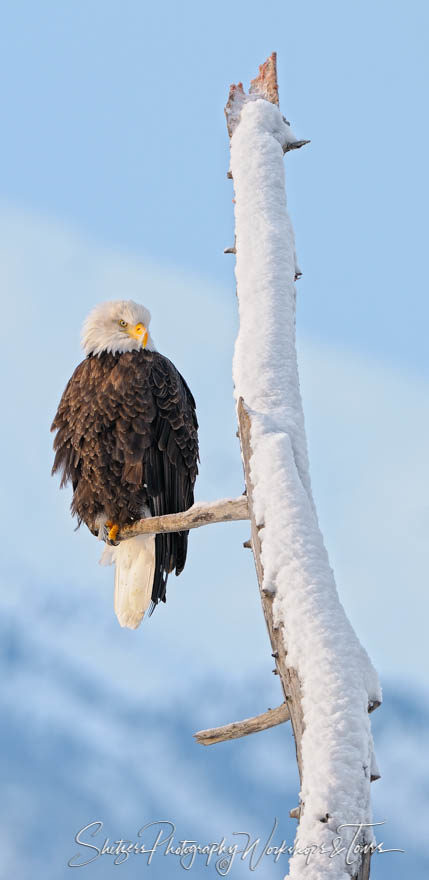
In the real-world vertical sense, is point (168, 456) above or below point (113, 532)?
above

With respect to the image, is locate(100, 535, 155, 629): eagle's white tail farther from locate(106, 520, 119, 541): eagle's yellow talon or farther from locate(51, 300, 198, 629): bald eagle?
locate(106, 520, 119, 541): eagle's yellow talon

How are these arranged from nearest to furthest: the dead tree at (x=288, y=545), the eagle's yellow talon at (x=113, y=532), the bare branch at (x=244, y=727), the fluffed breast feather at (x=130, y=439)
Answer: the dead tree at (x=288, y=545), the bare branch at (x=244, y=727), the fluffed breast feather at (x=130, y=439), the eagle's yellow talon at (x=113, y=532)

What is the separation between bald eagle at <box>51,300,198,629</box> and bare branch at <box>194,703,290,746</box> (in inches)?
76.2

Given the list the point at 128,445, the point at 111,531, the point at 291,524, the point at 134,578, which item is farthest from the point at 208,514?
the point at 134,578

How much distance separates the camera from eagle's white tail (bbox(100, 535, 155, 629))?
5.73 meters

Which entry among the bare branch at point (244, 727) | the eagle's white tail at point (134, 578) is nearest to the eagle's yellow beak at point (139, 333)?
the eagle's white tail at point (134, 578)

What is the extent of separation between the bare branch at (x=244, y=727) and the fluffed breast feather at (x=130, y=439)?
1.93m

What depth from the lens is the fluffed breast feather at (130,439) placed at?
5.43m

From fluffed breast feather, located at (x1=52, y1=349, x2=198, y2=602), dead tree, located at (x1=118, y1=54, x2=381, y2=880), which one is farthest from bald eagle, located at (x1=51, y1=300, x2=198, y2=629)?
dead tree, located at (x1=118, y1=54, x2=381, y2=880)

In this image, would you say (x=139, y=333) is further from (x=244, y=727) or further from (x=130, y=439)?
(x=244, y=727)

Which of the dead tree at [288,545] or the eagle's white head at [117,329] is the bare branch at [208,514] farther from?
the eagle's white head at [117,329]

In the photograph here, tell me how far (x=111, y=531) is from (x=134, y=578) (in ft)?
1.31

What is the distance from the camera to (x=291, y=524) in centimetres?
354

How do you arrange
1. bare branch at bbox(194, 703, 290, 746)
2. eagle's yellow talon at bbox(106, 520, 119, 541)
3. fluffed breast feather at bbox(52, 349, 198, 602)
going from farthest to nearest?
eagle's yellow talon at bbox(106, 520, 119, 541) → fluffed breast feather at bbox(52, 349, 198, 602) → bare branch at bbox(194, 703, 290, 746)
